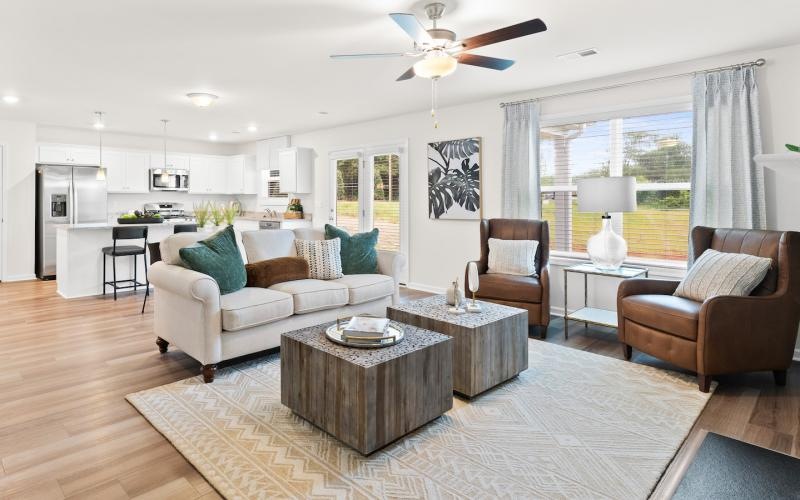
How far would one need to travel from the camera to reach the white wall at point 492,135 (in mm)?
3756

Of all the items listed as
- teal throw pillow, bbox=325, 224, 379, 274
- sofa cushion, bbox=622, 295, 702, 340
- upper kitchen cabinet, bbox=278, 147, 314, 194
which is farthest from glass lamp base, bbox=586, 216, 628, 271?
upper kitchen cabinet, bbox=278, 147, 314, 194

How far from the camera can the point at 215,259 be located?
3.46m

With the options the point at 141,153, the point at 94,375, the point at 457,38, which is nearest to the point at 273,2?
the point at 457,38

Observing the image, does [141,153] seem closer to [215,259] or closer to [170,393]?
[215,259]

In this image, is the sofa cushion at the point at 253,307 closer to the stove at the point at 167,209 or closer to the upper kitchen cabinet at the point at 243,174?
the stove at the point at 167,209

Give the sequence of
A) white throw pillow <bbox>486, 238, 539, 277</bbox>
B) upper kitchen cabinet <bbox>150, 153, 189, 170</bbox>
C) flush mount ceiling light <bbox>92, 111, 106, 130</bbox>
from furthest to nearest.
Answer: upper kitchen cabinet <bbox>150, 153, 189, 170</bbox>
flush mount ceiling light <bbox>92, 111, 106, 130</bbox>
white throw pillow <bbox>486, 238, 539, 277</bbox>

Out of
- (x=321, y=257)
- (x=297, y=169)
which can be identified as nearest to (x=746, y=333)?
(x=321, y=257)

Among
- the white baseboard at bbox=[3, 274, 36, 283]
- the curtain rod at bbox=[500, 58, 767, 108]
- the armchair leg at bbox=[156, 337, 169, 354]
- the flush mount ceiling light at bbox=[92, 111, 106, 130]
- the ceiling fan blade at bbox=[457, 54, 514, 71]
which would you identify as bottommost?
the armchair leg at bbox=[156, 337, 169, 354]

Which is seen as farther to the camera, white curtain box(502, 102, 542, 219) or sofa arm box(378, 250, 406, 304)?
white curtain box(502, 102, 542, 219)

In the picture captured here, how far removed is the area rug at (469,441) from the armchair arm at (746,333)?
276 mm

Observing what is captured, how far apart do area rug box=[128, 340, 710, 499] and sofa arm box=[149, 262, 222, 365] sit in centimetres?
24

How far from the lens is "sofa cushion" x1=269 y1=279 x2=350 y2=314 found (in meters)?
3.64

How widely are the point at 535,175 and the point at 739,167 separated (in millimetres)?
1814

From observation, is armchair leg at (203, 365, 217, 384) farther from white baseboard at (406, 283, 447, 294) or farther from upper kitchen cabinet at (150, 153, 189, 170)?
upper kitchen cabinet at (150, 153, 189, 170)
